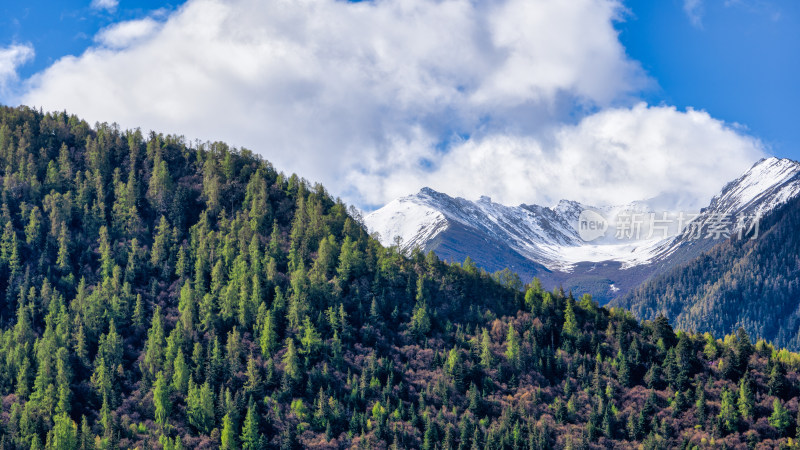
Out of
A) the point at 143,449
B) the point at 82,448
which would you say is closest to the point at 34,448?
the point at 82,448

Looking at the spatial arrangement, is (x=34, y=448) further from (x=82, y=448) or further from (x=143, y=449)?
(x=143, y=449)

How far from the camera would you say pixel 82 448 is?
7869 inches

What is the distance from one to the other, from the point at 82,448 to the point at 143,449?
13.7 meters

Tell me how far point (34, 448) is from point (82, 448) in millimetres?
10746

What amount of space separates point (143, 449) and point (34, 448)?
962 inches

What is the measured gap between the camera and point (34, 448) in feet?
656

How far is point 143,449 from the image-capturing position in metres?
200
